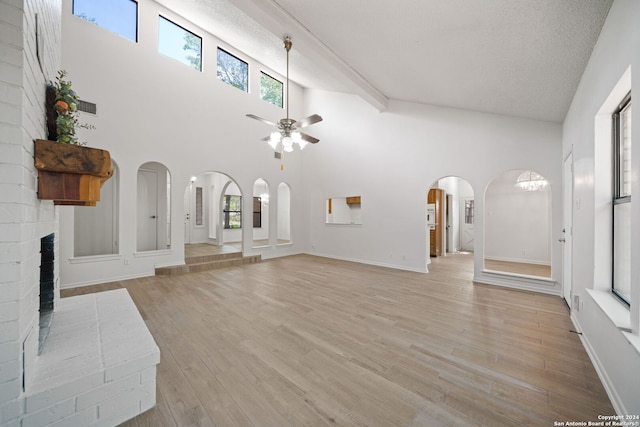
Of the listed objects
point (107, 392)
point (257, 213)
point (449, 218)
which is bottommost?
point (107, 392)

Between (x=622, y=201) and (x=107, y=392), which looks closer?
(x=107, y=392)

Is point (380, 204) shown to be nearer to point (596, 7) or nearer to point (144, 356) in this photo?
point (596, 7)

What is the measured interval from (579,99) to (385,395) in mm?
3730

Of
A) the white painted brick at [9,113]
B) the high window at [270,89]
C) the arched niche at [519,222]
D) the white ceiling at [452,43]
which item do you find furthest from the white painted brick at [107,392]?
the high window at [270,89]

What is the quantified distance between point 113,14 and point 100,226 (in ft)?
14.2

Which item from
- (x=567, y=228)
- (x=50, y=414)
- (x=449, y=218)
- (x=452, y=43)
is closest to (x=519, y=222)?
(x=449, y=218)

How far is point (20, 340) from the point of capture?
121cm

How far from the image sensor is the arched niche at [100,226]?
16.8 ft

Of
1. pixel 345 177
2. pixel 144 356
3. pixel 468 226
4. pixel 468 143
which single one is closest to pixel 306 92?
pixel 345 177

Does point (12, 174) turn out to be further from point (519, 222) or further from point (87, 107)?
point (519, 222)

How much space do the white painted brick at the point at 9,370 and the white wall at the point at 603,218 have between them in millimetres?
3146

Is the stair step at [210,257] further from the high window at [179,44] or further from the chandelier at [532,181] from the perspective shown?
the chandelier at [532,181]

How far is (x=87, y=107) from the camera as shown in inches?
175

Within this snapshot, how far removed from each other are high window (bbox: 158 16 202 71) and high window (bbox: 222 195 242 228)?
4238 millimetres
